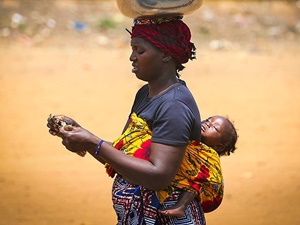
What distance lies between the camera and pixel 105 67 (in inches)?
492

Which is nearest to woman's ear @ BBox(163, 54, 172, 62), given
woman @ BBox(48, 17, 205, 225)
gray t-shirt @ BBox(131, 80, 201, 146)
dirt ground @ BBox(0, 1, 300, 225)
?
woman @ BBox(48, 17, 205, 225)

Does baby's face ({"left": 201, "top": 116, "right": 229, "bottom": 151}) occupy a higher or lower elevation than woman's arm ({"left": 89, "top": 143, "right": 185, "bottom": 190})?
higher

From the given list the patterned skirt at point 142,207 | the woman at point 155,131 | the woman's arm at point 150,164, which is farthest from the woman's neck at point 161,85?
the patterned skirt at point 142,207

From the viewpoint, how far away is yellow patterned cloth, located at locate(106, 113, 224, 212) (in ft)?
11.3

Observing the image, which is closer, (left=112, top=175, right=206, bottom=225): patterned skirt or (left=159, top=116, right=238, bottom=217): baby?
(left=112, top=175, right=206, bottom=225): patterned skirt

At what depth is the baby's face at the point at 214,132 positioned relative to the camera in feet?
12.8

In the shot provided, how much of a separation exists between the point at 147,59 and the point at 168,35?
0.15 m

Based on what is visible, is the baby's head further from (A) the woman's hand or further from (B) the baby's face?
(A) the woman's hand

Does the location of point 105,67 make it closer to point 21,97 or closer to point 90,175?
point 21,97

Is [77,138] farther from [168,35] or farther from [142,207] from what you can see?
[168,35]

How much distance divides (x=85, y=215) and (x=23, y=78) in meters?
5.38

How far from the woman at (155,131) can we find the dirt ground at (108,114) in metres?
Answer: 3.00

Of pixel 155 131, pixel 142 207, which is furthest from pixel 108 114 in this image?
pixel 155 131

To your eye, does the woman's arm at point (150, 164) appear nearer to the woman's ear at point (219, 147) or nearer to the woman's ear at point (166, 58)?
the woman's ear at point (166, 58)
